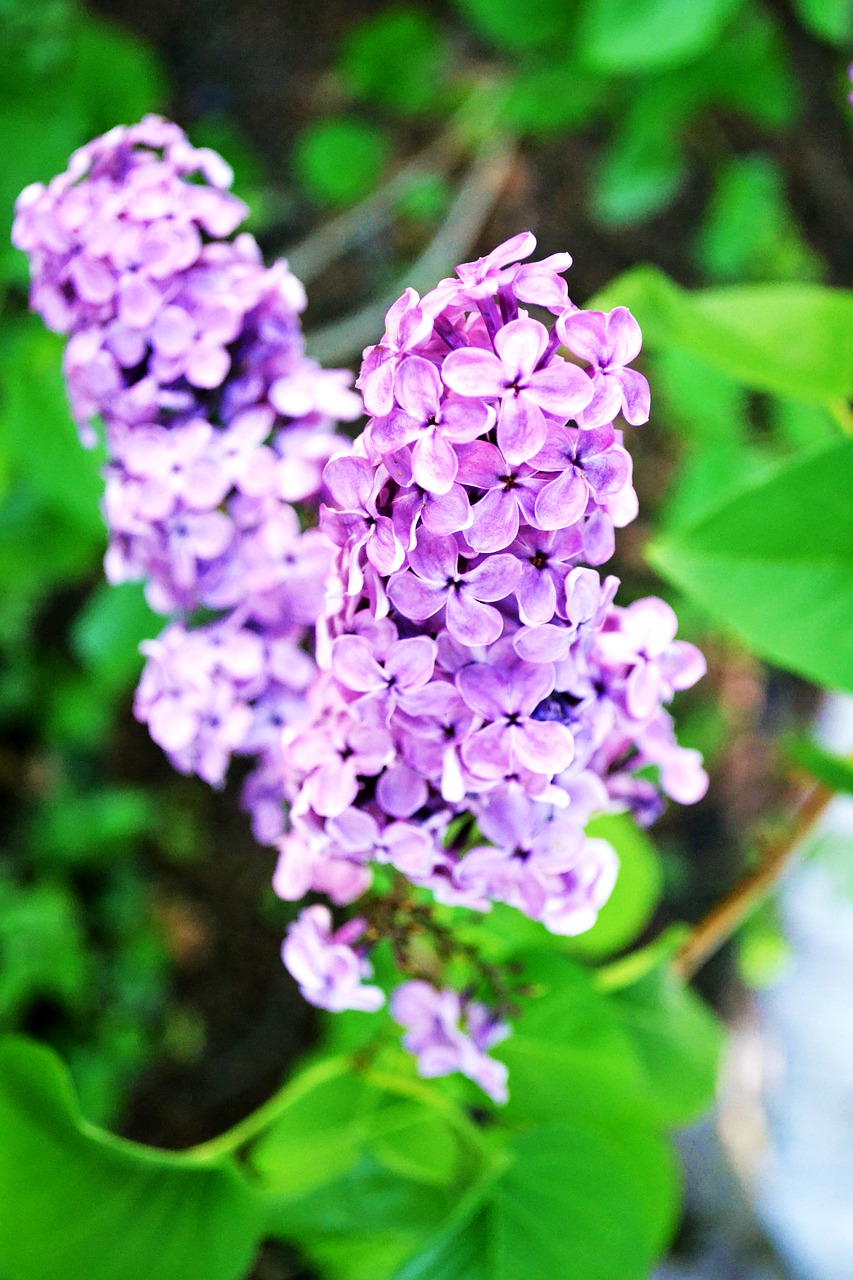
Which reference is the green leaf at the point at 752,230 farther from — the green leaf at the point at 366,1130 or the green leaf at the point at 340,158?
the green leaf at the point at 366,1130

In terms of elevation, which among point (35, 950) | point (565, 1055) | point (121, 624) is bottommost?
point (35, 950)

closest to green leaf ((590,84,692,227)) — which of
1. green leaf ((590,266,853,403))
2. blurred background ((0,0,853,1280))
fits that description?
blurred background ((0,0,853,1280))

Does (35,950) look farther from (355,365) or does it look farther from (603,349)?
(603,349)

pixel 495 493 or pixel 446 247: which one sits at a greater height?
pixel 495 493

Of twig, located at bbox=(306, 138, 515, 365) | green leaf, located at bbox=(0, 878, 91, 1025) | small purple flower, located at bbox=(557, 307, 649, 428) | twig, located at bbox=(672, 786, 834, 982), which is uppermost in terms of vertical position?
small purple flower, located at bbox=(557, 307, 649, 428)

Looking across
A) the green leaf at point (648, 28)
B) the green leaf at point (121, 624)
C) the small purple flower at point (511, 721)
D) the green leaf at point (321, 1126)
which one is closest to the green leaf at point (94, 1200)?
the green leaf at point (321, 1126)

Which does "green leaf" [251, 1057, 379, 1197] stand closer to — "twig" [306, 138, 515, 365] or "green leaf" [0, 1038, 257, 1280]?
"green leaf" [0, 1038, 257, 1280]

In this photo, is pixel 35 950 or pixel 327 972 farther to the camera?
pixel 35 950

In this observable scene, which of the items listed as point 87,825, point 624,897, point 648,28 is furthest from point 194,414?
point 87,825
